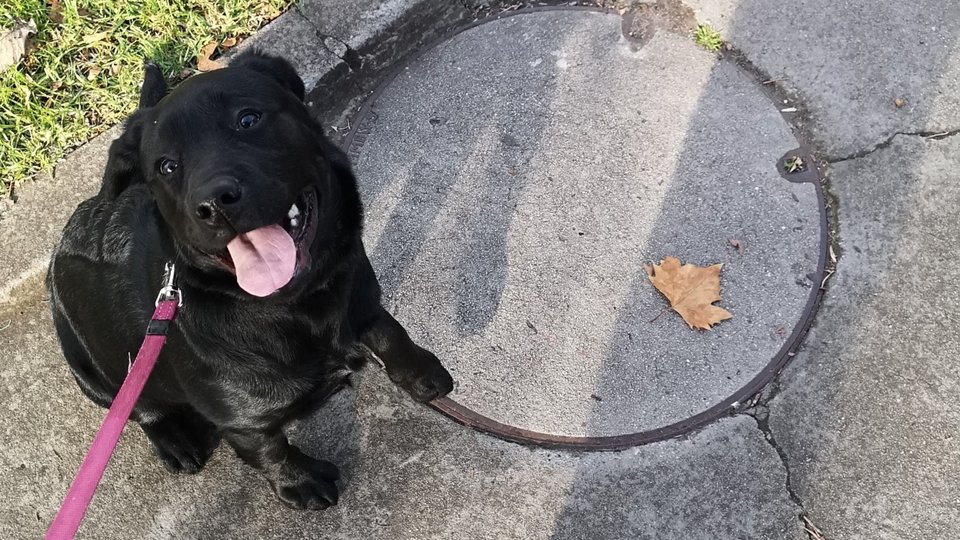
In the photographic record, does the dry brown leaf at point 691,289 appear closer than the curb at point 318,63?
Yes

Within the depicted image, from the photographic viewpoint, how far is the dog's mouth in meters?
2.06

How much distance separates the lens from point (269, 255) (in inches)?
81.9

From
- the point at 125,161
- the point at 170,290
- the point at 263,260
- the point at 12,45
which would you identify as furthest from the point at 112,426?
the point at 12,45

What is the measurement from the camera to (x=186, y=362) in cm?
241

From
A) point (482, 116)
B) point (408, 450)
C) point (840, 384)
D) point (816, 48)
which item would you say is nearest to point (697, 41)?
point (816, 48)

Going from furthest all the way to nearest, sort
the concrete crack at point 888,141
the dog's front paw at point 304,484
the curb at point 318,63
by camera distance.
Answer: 1. the curb at point 318,63
2. the concrete crack at point 888,141
3. the dog's front paw at point 304,484

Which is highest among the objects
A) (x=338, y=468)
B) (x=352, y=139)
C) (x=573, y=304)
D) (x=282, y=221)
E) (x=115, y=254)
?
(x=282, y=221)

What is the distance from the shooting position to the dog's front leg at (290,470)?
8.80ft

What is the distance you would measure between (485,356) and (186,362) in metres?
1.16

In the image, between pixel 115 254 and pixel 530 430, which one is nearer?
pixel 115 254

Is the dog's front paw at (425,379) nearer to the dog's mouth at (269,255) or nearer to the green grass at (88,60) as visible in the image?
the dog's mouth at (269,255)

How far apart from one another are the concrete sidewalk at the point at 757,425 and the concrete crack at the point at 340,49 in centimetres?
4

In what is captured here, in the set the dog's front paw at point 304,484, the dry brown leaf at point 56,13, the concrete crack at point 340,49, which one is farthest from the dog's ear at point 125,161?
the dry brown leaf at point 56,13

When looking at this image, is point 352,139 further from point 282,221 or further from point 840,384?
point 840,384
